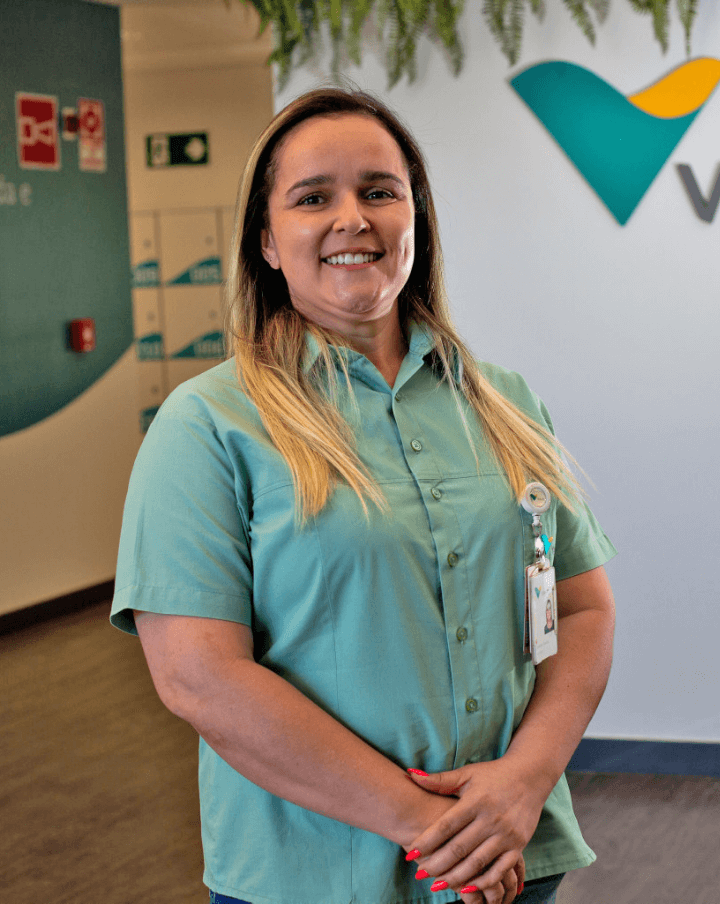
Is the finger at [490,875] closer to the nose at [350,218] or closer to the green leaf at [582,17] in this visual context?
the nose at [350,218]

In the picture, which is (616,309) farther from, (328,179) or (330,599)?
(330,599)

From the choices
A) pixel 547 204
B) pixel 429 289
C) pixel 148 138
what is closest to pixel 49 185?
pixel 148 138

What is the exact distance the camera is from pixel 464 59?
9.69 ft

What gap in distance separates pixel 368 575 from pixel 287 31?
2386mm

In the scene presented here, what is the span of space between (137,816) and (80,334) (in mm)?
2813

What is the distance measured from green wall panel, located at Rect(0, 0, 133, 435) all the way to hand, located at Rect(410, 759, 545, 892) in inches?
163

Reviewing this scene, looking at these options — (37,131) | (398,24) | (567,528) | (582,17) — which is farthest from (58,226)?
(567,528)

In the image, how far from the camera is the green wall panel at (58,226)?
4.67 metres

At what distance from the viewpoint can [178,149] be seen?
6.96 meters

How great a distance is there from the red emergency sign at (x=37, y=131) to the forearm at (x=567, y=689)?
427 centimetres

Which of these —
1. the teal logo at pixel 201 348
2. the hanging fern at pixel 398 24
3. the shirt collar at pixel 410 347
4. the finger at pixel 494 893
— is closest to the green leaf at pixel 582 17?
the hanging fern at pixel 398 24

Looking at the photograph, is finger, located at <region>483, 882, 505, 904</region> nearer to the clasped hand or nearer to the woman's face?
the clasped hand

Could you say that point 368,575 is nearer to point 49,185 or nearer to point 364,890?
point 364,890

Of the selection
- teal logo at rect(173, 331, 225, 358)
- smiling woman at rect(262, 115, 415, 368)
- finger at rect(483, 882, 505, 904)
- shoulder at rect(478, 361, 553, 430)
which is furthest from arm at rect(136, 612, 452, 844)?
teal logo at rect(173, 331, 225, 358)
